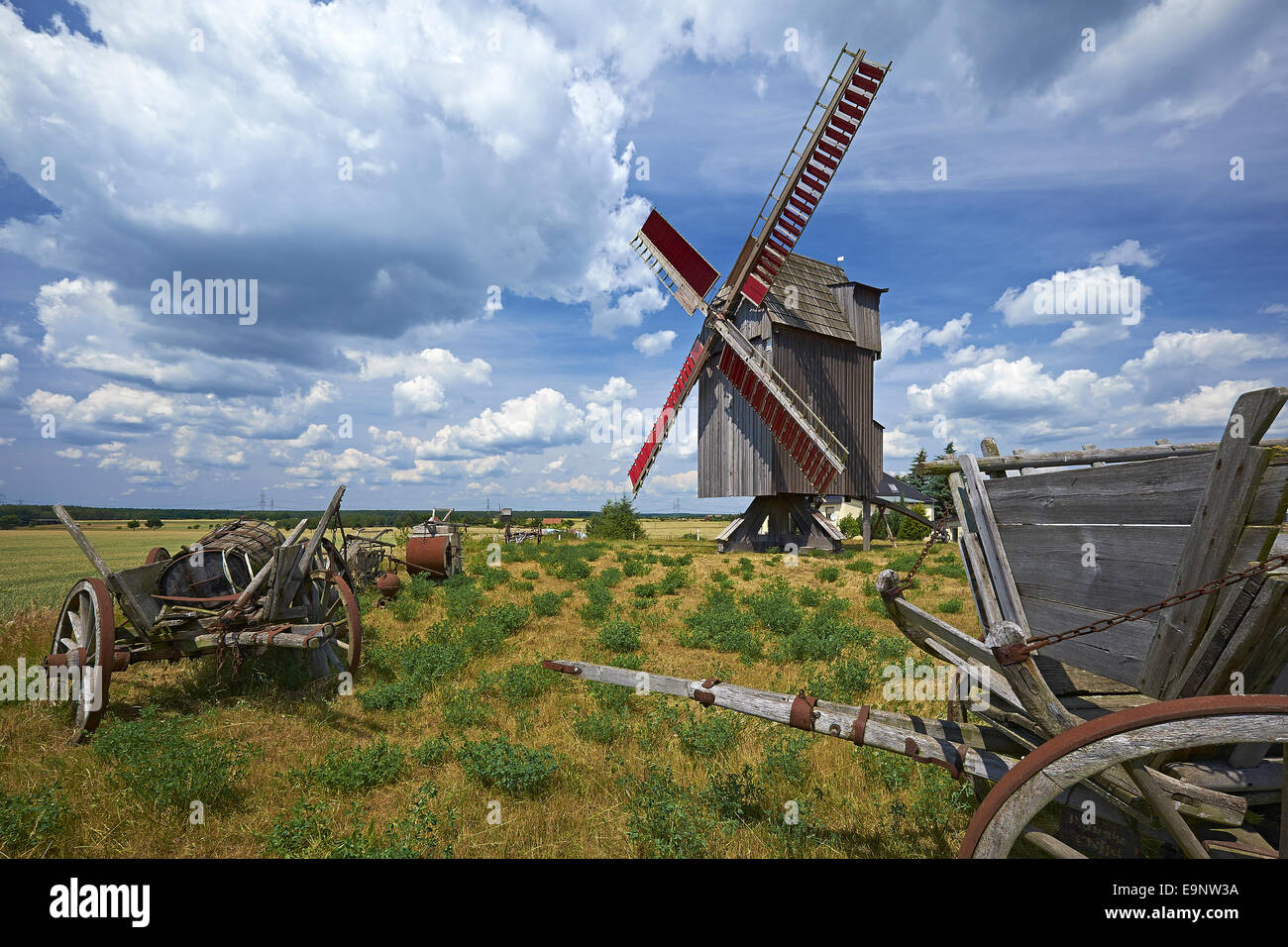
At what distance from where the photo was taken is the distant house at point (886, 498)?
84.8 feet

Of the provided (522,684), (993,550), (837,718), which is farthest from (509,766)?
(993,550)

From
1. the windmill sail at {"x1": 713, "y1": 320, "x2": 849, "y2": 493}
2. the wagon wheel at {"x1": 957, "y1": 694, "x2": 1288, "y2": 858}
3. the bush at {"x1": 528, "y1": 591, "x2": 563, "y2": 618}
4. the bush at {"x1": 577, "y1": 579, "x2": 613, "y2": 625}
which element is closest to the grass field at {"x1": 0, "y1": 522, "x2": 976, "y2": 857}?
the bush at {"x1": 577, "y1": 579, "x2": 613, "y2": 625}

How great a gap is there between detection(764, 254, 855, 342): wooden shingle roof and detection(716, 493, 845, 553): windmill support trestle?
21.2 feet

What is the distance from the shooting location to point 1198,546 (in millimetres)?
2447

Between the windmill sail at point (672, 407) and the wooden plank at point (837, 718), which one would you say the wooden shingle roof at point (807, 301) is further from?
the wooden plank at point (837, 718)

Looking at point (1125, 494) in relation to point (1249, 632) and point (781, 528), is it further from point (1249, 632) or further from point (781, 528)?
point (781, 528)

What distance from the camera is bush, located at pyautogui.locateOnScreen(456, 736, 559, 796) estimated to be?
4.81 meters

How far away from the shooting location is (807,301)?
2112 centimetres

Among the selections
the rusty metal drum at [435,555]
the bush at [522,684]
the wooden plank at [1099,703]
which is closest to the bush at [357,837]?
the bush at [522,684]

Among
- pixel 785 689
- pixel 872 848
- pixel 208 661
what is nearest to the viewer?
pixel 872 848

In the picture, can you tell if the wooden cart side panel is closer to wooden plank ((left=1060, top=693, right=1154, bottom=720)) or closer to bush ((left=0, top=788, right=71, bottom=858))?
Answer: wooden plank ((left=1060, top=693, right=1154, bottom=720))
